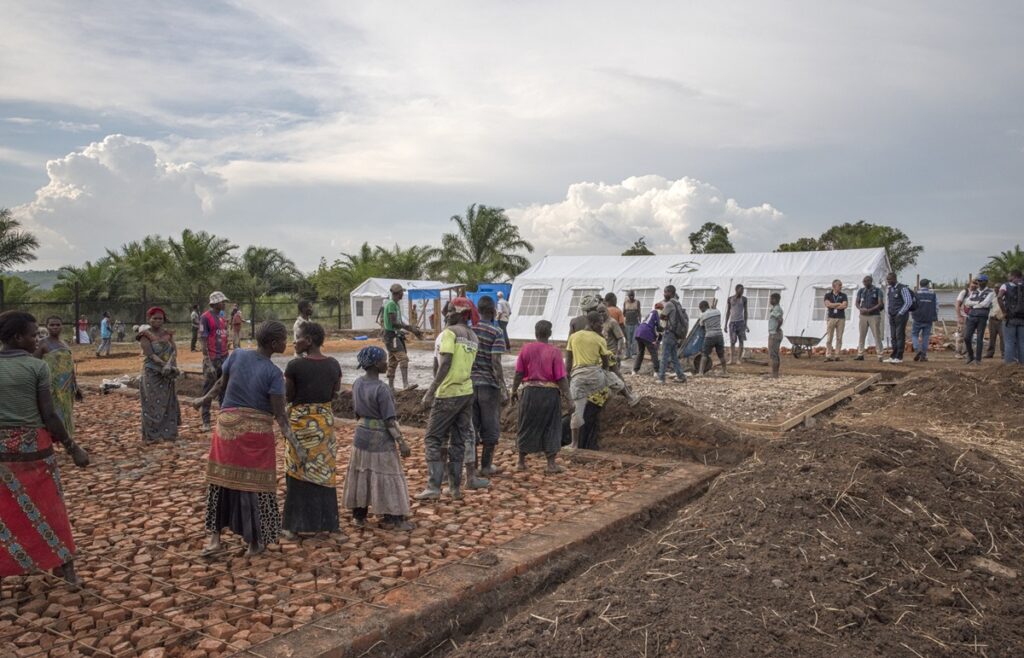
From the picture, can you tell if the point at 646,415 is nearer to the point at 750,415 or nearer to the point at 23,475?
the point at 750,415

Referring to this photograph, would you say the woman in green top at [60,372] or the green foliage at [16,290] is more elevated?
the green foliage at [16,290]

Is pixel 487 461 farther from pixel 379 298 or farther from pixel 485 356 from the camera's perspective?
pixel 379 298

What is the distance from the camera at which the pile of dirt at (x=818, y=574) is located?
346 cm

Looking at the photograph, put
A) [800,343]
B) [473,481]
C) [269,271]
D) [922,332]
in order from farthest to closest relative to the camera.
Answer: [269,271]
[800,343]
[922,332]
[473,481]

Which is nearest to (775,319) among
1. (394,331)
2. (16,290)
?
(394,331)

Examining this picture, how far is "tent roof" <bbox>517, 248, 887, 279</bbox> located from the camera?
20.5 meters

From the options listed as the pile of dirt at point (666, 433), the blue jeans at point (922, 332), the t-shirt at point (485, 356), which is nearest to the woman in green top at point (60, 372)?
the t-shirt at point (485, 356)

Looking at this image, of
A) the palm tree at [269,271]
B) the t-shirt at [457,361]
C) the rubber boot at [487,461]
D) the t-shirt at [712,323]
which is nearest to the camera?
the t-shirt at [457,361]

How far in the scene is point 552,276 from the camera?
2422cm

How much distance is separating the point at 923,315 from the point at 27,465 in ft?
55.3

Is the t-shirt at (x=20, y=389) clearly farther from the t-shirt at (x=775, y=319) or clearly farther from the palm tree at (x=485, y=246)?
the palm tree at (x=485, y=246)

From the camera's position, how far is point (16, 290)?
2833 cm

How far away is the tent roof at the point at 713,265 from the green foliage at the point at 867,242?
16931 millimetres

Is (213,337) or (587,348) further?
(213,337)
